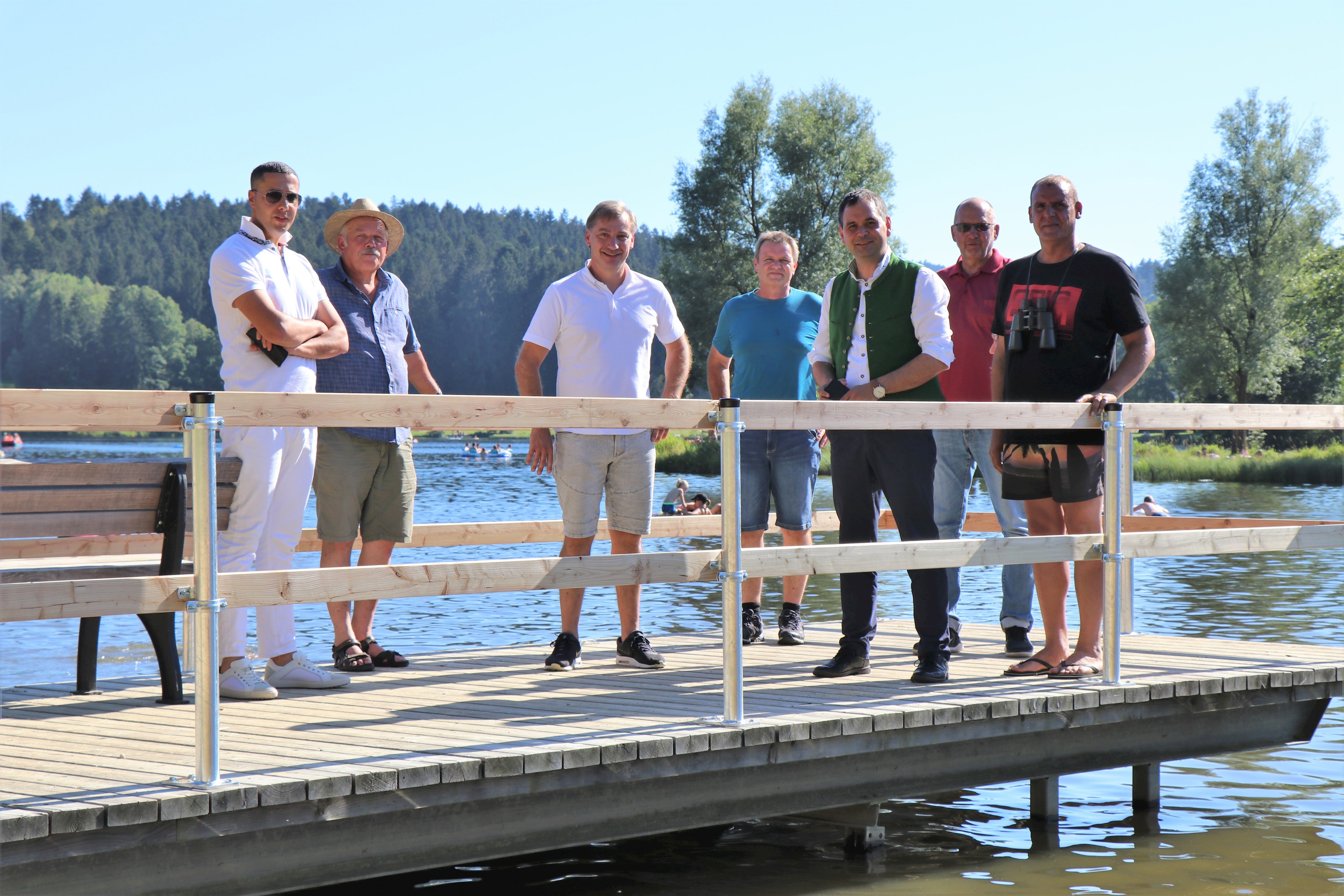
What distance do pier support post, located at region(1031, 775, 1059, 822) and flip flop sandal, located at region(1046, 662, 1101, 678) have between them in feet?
2.24

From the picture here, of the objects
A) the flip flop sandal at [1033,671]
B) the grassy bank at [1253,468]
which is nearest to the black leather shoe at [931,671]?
the flip flop sandal at [1033,671]

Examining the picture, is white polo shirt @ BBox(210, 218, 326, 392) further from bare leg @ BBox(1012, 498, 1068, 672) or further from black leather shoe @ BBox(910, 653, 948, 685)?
bare leg @ BBox(1012, 498, 1068, 672)

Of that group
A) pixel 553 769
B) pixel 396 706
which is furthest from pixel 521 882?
pixel 553 769

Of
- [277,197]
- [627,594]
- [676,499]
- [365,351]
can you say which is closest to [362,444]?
[365,351]

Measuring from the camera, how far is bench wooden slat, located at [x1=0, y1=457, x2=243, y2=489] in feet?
14.1

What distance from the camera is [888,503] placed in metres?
5.40

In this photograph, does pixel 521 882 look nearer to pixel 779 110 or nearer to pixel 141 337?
pixel 779 110

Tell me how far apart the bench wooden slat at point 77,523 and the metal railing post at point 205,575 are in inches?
33.7

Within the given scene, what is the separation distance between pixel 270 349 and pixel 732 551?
1862 millimetres

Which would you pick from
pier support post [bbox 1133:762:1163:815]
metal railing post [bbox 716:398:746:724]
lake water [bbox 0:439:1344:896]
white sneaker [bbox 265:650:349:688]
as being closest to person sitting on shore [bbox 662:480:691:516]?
lake water [bbox 0:439:1344:896]

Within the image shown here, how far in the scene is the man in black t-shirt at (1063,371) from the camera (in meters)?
5.32

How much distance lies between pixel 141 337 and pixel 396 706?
128 meters

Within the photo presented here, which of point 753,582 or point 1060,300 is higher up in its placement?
point 1060,300

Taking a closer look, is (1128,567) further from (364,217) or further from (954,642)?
(364,217)
